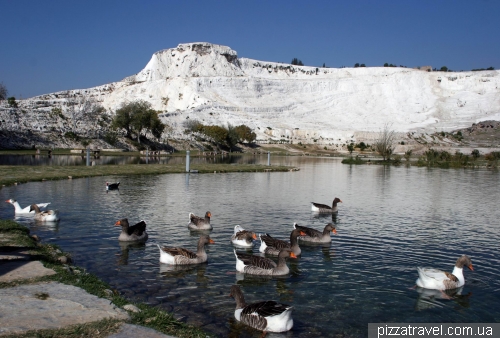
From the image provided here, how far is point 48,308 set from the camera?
7.44m

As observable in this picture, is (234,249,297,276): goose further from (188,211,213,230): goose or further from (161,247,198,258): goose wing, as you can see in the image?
(188,211,213,230): goose

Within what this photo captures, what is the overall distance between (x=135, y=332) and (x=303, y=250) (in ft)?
25.5

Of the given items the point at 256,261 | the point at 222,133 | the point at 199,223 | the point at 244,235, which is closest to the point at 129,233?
the point at 199,223

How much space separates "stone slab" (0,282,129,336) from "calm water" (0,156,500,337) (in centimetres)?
140

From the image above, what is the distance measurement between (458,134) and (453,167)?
205 feet

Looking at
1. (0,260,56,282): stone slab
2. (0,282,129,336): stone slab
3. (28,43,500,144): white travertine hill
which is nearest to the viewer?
(0,282,129,336): stone slab

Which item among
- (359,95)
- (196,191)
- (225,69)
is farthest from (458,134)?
(196,191)

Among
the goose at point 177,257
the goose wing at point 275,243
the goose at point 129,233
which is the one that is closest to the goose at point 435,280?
the goose wing at point 275,243

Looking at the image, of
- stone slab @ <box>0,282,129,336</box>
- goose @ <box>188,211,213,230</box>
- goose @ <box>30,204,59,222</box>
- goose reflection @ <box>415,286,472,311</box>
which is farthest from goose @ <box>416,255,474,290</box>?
goose @ <box>30,204,59,222</box>

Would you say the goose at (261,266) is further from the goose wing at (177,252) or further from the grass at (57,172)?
the grass at (57,172)

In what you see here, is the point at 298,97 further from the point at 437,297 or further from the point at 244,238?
the point at 437,297

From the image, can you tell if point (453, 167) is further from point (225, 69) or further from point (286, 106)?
point (225, 69)

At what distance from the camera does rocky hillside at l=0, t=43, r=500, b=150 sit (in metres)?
122

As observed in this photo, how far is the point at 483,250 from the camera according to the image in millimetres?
14289
